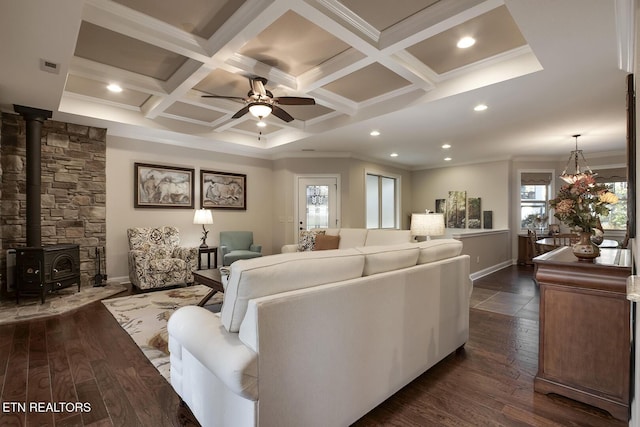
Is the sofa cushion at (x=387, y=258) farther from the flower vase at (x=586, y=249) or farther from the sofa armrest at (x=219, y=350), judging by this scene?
the flower vase at (x=586, y=249)

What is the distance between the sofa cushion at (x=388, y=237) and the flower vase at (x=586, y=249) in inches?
97.9

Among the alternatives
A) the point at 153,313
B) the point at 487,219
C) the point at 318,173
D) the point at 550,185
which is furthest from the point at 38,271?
the point at 550,185

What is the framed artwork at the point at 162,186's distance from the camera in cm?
557

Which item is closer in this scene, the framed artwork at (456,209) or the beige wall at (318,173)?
the beige wall at (318,173)

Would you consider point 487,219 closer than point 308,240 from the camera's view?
No

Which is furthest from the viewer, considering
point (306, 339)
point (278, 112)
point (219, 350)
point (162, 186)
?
point (162, 186)

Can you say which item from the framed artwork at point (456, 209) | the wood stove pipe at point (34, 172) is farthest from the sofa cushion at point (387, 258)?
the framed artwork at point (456, 209)

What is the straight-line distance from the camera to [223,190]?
671 centimetres

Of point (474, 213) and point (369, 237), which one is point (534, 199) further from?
point (369, 237)

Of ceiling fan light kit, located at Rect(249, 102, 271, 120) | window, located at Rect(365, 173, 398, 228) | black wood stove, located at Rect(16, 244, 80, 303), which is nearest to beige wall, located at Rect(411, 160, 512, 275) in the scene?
window, located at Rect(365, 173, 398, 228)

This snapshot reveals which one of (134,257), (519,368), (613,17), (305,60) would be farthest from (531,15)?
(134,257)

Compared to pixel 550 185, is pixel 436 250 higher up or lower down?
lower down

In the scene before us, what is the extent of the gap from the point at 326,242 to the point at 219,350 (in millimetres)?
4140

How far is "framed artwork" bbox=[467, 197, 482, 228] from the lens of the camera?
7902mm
